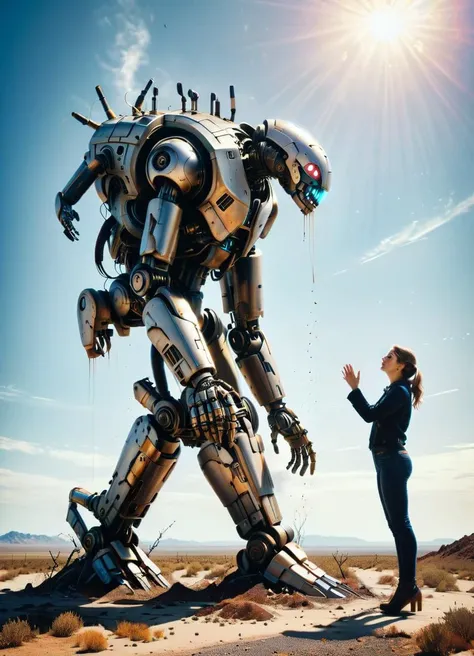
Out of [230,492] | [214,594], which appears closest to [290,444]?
[230,492]

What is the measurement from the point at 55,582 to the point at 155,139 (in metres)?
5.57

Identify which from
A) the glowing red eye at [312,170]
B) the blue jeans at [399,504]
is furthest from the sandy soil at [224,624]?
the glowing red eye at [312,170]

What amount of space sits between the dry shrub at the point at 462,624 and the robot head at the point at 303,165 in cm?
454

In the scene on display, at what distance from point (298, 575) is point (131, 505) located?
2.36 m

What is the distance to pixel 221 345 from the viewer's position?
8344mm

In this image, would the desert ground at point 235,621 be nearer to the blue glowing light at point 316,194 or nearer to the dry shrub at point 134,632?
the dry shrub at point 134,632

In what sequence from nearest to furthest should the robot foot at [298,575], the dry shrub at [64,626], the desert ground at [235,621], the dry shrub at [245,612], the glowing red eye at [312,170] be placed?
the desert ground at [235,621]
the dry shrub at [64,626]
the dry shrub at [245,612]
the robot foot at [298,575]
the glowing red eye at [312,170]

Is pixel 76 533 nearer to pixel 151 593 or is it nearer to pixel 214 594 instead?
pixel 151 593

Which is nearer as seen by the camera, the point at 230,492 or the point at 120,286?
the point at 230,492

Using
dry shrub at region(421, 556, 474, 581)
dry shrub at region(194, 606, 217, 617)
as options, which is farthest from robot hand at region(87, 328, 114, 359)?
dry shrub at region(421, 556, 474, 581)

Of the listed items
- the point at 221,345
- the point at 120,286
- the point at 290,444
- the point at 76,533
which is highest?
the point at 120,286

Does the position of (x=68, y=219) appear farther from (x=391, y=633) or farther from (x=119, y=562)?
(x=391, y=633)

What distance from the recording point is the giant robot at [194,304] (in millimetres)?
7105

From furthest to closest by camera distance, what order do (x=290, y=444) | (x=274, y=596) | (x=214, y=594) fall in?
(x=290, y=444)
(x=214, y=594)
(x=274, y=596)
